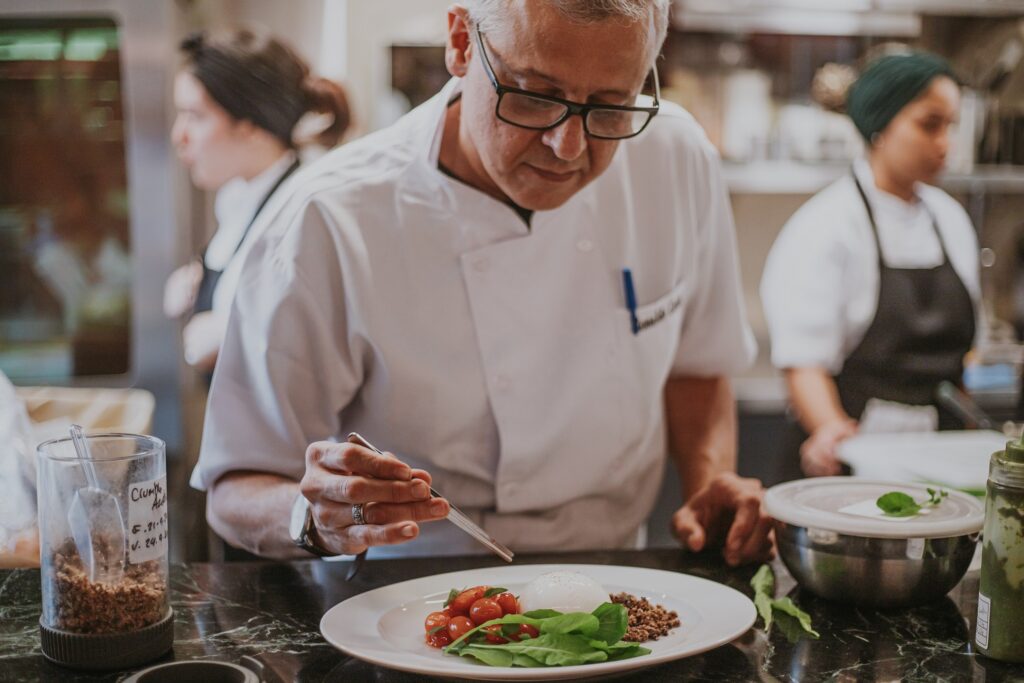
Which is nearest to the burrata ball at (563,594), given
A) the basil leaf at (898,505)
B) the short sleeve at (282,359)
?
the basil leaf at (898,505)

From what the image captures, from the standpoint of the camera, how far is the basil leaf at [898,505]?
133cm

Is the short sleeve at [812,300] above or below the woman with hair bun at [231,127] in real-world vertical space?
below

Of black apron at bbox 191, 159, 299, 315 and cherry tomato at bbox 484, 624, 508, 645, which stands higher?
black apron at bbox 191, 159, 299, 315

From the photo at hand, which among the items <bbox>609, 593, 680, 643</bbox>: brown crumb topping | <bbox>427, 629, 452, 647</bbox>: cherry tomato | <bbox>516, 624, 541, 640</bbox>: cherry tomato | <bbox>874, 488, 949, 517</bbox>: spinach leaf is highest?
<bbox>874, 488, 949, 517</bbox>: spinach leaf

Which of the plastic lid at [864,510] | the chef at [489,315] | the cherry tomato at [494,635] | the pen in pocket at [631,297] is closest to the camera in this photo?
the cherry tomato at [494,635]

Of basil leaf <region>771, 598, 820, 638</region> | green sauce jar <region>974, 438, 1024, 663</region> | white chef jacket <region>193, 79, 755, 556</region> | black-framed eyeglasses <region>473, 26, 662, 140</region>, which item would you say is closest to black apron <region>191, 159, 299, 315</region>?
white chef jacket <region>193, 79, 755, 556</region>

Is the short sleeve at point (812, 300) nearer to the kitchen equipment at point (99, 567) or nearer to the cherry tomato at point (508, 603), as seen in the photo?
the cherry tomato at point (508, 603)

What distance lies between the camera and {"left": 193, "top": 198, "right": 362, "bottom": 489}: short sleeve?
1.57 meters

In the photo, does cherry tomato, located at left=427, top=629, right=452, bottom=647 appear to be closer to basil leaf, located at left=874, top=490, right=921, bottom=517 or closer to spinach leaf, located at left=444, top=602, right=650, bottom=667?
spinach leaf, located at left=444, top=602, right=650, bottom=667

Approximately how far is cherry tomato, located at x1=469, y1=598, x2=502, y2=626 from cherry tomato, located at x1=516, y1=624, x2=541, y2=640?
0.05 meters

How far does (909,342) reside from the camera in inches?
128

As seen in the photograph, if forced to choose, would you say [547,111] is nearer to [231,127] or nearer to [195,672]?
[195,672]

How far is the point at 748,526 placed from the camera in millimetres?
1494

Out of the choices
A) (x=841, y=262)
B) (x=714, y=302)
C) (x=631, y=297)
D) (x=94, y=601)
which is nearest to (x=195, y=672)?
(x=94, y=601)
